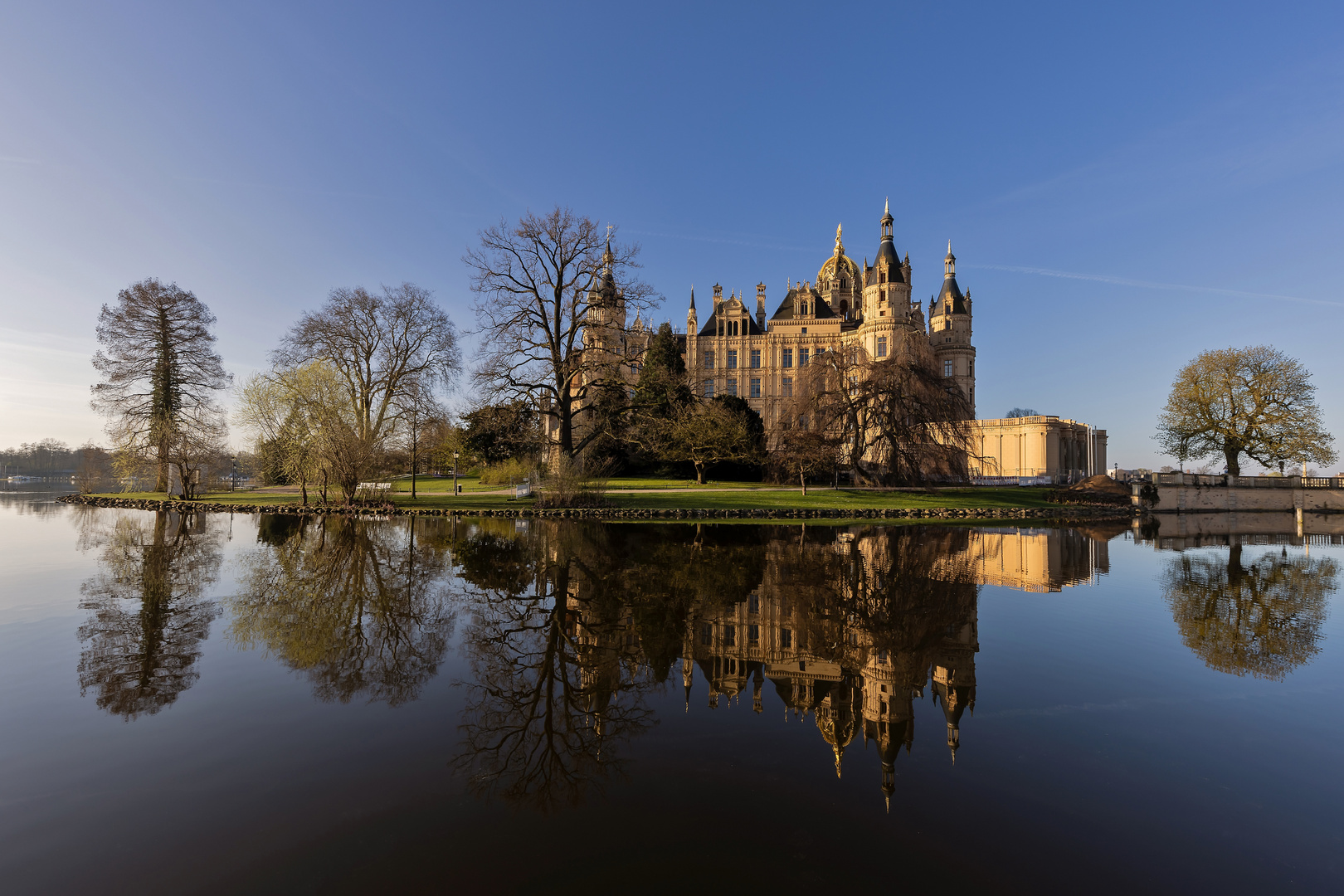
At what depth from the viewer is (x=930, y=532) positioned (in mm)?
19844

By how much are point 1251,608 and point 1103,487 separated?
32.5 meters

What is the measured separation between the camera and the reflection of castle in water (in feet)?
17.3

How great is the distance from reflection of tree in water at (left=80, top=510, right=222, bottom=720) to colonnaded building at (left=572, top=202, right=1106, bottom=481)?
44.1 metres

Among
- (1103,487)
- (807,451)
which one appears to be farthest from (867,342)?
(807,451)

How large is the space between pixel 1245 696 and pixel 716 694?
4954 mm

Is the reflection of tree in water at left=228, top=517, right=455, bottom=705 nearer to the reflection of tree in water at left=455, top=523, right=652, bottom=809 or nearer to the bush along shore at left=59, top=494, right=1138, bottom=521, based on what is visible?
the reflection of tree in water at left=455, top=523, right=652, bottom=809

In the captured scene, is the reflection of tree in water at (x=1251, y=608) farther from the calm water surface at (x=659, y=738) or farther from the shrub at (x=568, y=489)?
the shrub at (x=568, y=489)

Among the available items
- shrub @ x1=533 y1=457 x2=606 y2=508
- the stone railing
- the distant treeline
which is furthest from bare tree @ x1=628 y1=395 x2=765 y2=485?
the distant treeline

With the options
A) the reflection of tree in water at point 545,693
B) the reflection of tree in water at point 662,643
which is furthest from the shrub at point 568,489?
the reflection of tree in water at point 545,693

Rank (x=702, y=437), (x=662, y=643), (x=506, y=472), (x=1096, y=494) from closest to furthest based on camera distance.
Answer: (x=662, y=643) < (x=702, y=437) < (x=1096, y=494) < (x=506, y=472)

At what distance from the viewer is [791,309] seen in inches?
2491

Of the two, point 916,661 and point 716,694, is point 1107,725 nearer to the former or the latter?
point 916,661

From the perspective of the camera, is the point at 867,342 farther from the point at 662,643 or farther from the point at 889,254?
the point at 662,643

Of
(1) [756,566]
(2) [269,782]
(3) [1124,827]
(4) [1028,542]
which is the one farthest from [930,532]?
(2) [269,782]
